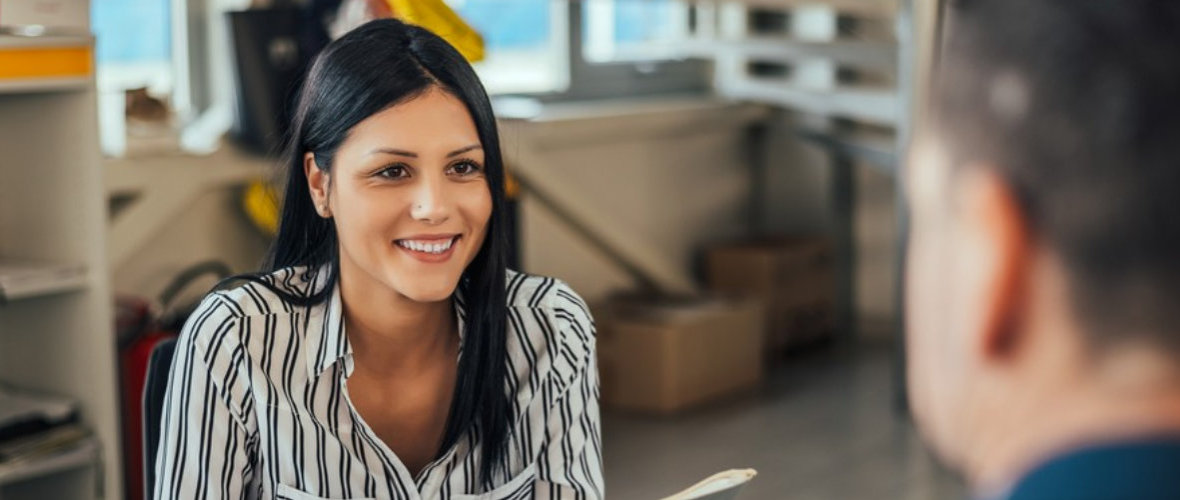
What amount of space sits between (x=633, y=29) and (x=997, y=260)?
5439 mm

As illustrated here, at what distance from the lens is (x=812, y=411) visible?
15.3 ft

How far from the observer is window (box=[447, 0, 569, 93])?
5098 millimetres

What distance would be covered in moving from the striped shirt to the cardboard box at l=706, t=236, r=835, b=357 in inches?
144

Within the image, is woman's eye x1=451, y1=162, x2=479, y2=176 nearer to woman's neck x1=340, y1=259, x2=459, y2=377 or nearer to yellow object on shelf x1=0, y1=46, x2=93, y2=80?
woman's neck x1=340, y1=259, x2=459, y2=377

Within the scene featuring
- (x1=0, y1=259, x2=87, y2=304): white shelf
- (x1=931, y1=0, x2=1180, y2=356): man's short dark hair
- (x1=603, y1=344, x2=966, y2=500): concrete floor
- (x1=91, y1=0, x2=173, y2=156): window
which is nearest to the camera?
(x1=931, y1=0, x2=1180, y2=356): man's short dark hair

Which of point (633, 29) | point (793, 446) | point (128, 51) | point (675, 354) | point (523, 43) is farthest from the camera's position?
point (633, 29)

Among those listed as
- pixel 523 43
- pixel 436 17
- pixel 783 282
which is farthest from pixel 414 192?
pixel 783 282

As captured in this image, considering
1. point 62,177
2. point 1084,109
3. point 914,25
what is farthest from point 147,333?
point 1084,109

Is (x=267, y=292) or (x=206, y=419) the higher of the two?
(x=267, y=292)

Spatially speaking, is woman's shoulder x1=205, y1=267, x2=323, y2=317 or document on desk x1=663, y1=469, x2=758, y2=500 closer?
document on desk x1=663, y1=469, x2=758, y2=500

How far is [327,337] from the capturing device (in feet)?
5.49

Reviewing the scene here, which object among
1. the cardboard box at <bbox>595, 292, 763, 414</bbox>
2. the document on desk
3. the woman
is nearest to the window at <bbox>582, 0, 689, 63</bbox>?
the cardboard box at <bbox>595, 292, 763, 414</bbox>

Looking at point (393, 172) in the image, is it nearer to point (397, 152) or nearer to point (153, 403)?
point (397, 152)

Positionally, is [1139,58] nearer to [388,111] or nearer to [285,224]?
[388,111]
